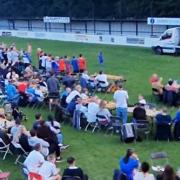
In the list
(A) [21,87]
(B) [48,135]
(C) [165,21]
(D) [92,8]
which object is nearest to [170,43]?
(C) [165,21]

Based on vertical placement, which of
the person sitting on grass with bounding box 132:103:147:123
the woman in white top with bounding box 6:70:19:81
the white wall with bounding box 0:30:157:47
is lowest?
the person sitting on grass with bounding box 132:103:147:123

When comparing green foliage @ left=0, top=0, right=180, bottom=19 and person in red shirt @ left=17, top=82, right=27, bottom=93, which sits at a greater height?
green foliage @ left=0, top=0, right=180, bottom=19

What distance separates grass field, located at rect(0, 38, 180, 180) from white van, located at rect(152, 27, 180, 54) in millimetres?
816

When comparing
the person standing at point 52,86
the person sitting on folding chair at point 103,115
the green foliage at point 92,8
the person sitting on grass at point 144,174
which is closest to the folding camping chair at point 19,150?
the person sitting on folding chair at point 103,115

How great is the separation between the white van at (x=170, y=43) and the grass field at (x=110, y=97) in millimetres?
816

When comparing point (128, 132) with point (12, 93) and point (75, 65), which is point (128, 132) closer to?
point (12, 93)

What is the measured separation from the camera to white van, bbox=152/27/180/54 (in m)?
37.4

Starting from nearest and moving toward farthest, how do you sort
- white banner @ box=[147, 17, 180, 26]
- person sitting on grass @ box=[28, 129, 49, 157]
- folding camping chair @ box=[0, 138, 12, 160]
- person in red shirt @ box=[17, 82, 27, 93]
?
person sitting on grass @ box=[28, 129, 49, 157] → folding camping chair @ box=[0, 138, 12, 160] → person in red shirt @ box=[17, 82, 27, 93] → white banner @ box=[147, 17, 180, 26]

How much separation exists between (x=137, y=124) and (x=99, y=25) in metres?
45.6

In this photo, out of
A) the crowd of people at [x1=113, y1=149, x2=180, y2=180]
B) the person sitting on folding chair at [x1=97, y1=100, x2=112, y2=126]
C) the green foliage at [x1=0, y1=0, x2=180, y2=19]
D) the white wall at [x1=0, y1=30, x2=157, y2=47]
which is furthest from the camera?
the green foliage at [x1=0, y1=0, x2=180, y2=19]

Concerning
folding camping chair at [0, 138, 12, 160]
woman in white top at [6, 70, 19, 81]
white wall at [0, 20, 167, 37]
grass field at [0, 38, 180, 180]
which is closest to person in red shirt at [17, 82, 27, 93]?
grass field at [0, 38, 180, 180]

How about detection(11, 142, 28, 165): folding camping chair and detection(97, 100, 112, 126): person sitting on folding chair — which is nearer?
detection(11, 142, 28, 165): folding camping chair

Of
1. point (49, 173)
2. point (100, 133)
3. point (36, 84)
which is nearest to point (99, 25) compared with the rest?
point (36, 84)

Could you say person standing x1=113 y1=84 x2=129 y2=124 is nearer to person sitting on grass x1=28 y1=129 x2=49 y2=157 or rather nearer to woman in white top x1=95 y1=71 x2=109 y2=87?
person sitting on grass x1=28 y1=129 x2=49 y2=157
